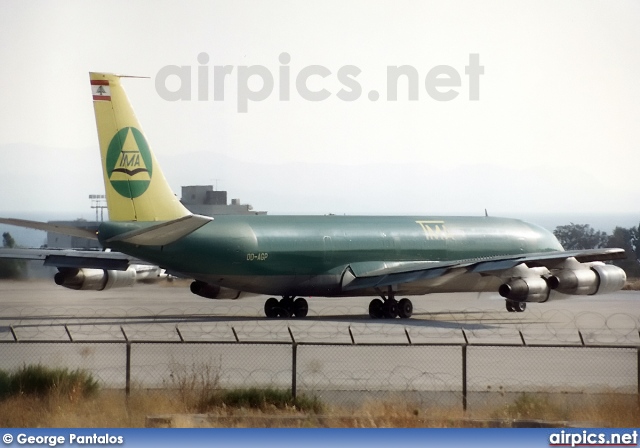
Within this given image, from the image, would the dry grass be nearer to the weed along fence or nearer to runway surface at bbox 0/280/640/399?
the weed along fence

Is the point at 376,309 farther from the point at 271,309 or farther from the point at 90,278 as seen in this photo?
the point at 90,278

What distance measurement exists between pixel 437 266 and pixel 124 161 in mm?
13174

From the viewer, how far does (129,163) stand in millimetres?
37906

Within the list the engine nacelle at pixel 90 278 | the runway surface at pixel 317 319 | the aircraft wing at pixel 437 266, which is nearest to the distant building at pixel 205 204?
the runway surface at pixel 317 319

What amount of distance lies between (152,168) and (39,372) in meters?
16.3

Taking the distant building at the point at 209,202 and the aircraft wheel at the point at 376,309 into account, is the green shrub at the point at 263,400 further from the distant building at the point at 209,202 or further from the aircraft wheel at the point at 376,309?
the distant building at the point at 209,202

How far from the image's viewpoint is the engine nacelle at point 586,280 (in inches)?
1638

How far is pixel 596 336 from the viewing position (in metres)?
37.4

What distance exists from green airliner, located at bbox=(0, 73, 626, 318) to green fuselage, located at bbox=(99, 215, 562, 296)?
0.16 feet

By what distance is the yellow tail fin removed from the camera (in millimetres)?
37000

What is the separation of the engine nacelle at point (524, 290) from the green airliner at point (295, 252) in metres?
0.04

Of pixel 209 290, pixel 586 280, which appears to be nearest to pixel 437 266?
pixel 586 280

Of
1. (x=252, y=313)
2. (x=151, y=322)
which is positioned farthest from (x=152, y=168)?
(x=252, y=313)

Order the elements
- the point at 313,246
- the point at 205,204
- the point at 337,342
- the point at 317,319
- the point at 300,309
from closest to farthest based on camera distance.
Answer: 1. the point at 337,342
2. the point at 317,319
3. the point at 313,246
4. the point at 300,309
5. the point at 205,204
